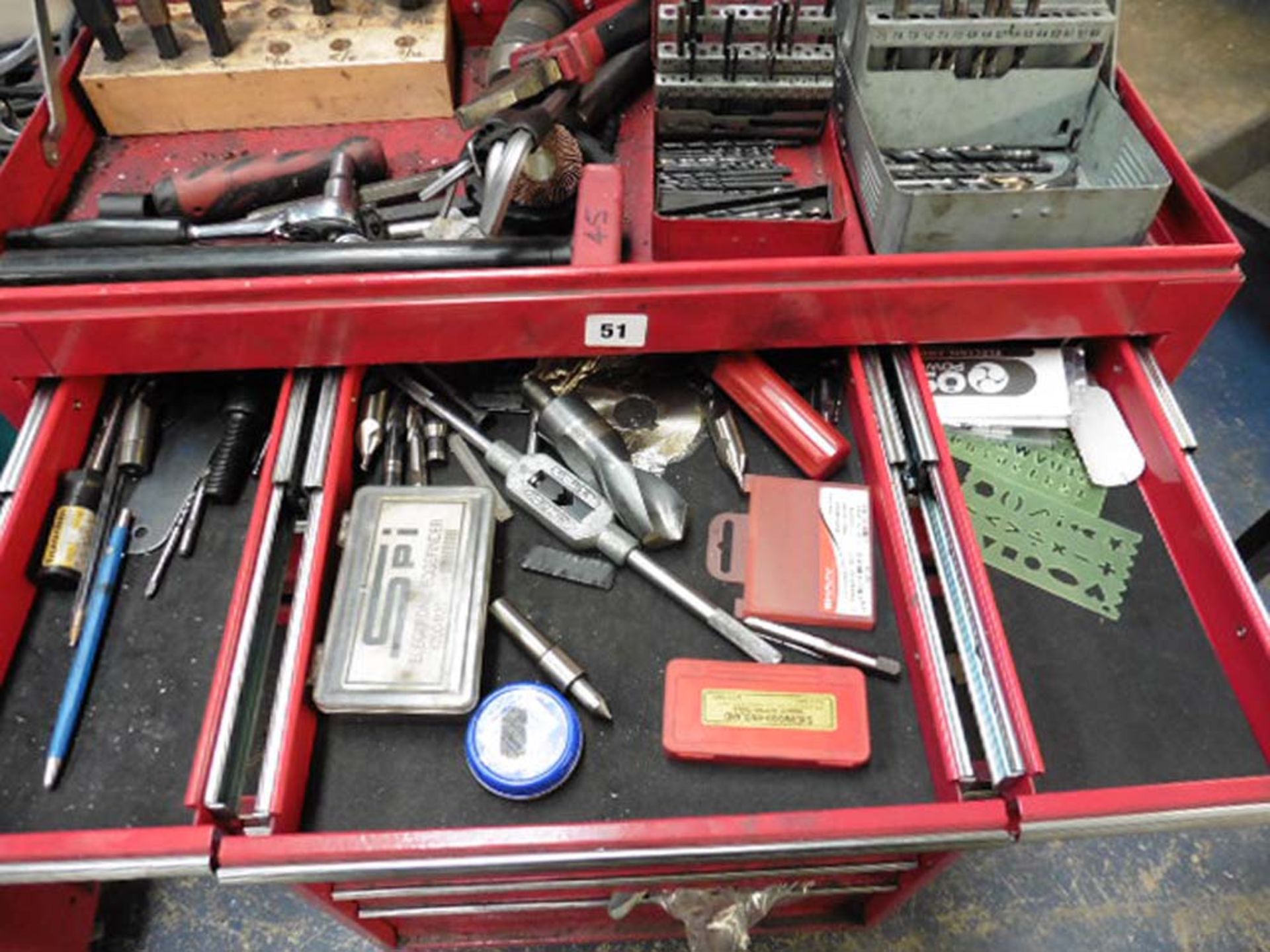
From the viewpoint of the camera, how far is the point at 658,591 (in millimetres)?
1124

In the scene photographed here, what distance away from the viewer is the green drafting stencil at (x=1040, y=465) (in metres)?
1.18

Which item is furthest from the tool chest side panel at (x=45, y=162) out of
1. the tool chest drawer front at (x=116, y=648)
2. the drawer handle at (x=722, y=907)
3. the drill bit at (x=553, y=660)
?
the drawer handle at (x=722, y=907)

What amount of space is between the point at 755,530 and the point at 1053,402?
0.46 metres

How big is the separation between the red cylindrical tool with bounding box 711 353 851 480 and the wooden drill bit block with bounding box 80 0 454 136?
0.66 metres

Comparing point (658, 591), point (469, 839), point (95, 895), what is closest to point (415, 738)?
point (469, 839)

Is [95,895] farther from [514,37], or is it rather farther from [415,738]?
[514,37]

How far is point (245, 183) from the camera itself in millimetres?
1263

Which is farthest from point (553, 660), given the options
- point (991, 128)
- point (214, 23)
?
point (214, 23)

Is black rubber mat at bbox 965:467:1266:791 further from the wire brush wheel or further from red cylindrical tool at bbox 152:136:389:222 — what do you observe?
red cylindrical tool at bbox 152:136:389:222

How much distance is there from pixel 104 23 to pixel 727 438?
1.10 m

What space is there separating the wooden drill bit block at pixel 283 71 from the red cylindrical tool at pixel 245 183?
145 mm

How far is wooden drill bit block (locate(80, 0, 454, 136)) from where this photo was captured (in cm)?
134

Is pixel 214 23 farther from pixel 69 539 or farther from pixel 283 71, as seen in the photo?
pixel 69 539

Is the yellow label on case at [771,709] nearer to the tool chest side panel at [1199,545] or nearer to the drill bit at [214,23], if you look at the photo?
the tool chest side panel at [1199,545]
